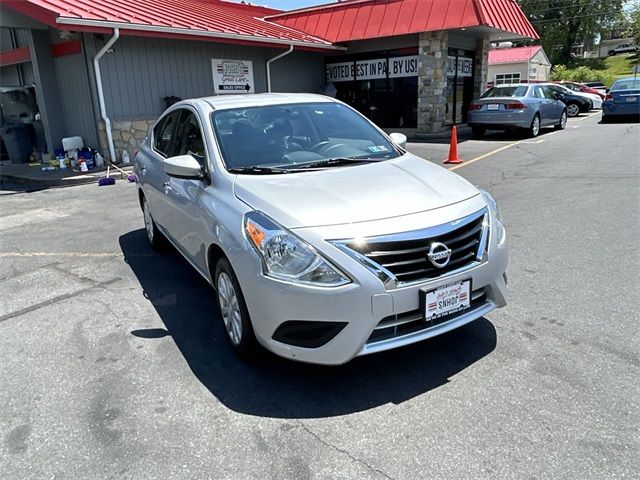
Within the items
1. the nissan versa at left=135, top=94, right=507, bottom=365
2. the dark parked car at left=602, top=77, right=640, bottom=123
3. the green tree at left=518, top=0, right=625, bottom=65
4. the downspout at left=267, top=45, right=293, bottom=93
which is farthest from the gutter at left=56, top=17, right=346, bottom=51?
the green tree at left=518, top=0, right=625, bottom=65

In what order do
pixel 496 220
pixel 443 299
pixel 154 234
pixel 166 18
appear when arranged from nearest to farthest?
pixel 443 299 → pixel 496 220 → pixel 154 234 → pixel 166 18

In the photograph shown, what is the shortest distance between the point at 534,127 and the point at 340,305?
1448 cm

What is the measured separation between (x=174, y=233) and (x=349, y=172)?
188 cm

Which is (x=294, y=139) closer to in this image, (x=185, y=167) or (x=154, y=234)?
(x=185, y=167)

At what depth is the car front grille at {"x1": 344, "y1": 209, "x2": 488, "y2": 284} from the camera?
8.89 ft

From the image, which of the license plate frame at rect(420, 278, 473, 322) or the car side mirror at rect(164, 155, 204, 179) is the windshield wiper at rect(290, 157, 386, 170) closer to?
the car side mirror at rect(164, 155, 204, 179)

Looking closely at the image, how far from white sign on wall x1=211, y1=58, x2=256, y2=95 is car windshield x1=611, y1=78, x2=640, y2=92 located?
44.5 feet

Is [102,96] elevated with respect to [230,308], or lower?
elevated

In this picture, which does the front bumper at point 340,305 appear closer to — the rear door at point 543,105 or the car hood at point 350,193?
the car hood at point 350,193

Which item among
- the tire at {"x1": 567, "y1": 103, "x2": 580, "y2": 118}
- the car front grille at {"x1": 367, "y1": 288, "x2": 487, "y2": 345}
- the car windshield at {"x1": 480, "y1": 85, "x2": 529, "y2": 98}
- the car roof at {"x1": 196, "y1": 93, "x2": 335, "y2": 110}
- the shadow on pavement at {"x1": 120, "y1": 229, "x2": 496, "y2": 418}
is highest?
the car roof at {"x1": 196, "y1": 93, "x2": 335, "y2": 110}

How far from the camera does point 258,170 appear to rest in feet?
11.8

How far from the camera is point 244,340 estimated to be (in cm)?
320

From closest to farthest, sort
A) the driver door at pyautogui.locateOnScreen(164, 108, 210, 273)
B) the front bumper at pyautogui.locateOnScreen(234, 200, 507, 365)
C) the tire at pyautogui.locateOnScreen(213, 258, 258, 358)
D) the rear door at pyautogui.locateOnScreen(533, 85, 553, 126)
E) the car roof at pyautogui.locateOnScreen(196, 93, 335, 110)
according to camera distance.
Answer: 1. the front bumper at pyautogui.locateOnScreen(234, 200, 507, 365)
2. the tire at pyautogui.locateOnScreen(213, 258, 258, 358)
3. the driver door at pyautogui.locateOnScreen(164, 108, 210, 273)
4. the car roof at pyautogui.locateOnScreen(196, 93, 335, 110)
5. the rear door at pyautogui.locateOnScreen(533, 85, 553, 126)

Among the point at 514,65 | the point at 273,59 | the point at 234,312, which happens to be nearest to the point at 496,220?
the point at 234,312
